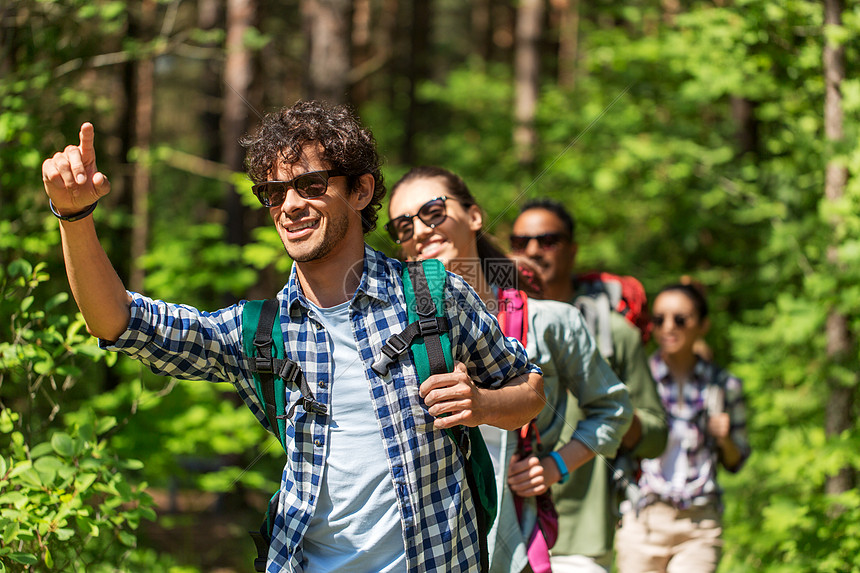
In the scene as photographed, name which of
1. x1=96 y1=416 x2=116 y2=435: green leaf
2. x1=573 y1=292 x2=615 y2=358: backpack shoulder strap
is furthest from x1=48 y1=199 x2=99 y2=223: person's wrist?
x1=573 y1=292 x2=615 y2=358: backpack shoulder strap

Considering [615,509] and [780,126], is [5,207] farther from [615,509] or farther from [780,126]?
[780,126]

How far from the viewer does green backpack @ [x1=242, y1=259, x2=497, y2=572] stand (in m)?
2.02

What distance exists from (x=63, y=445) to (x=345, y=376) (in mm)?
1179

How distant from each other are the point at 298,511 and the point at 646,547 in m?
2.81

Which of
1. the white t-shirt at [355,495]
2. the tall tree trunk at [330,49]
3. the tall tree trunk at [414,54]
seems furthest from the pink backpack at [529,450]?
the tall tree trunk at [414,54]

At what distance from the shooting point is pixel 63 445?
2.61 meters

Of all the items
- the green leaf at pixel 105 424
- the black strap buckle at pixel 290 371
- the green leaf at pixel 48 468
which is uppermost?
the black strap buckle at pixel 290 371

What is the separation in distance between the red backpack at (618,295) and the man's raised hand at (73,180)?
2.36 metres

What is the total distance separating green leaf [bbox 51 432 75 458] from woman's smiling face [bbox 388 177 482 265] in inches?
53.0

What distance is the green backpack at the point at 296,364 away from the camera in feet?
6.62

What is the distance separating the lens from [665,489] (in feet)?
14.0

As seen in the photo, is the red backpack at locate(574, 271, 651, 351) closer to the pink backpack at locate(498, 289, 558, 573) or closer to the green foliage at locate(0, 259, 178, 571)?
the pink backpack at locate(498, 289, 558, 573)

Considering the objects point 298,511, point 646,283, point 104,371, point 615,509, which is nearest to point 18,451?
point 298,511

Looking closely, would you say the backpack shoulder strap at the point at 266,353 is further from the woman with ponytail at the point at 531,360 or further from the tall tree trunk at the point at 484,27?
the tall tree trunk at the point at 484,27
